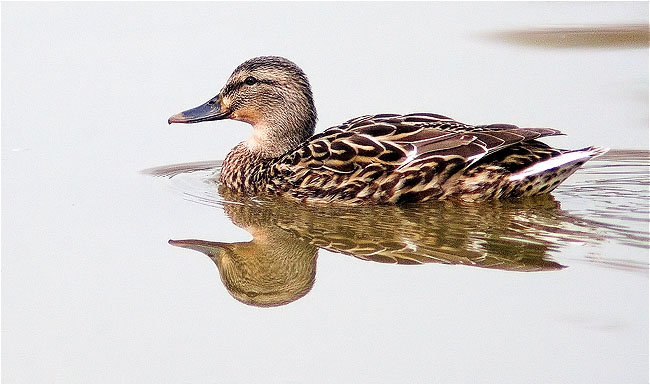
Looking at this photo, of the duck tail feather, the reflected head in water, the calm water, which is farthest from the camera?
the duck tail feather

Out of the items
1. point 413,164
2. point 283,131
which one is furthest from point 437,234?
point 283,131

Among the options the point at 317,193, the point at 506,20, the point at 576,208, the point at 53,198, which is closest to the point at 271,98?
the point at 317,193

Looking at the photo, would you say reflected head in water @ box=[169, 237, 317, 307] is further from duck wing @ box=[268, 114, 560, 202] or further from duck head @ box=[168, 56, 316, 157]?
duck head @ box=[168, 56, 316, 157]

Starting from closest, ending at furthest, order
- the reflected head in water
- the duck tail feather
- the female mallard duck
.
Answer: the reflected head in water → the duck tail feather → the female mallard duck

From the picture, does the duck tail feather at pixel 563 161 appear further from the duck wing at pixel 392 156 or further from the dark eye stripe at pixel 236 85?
the dark eye stripe at pixel 236 85

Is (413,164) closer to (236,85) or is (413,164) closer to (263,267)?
(263,267)

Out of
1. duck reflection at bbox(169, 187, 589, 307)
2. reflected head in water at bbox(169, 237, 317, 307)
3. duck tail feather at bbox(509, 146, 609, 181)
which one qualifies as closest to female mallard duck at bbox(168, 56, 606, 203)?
duck tail feather at bbox(509, 146, 609, 181)

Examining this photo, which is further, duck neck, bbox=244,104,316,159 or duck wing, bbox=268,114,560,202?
duck neck, bbox=244,104,316,159
